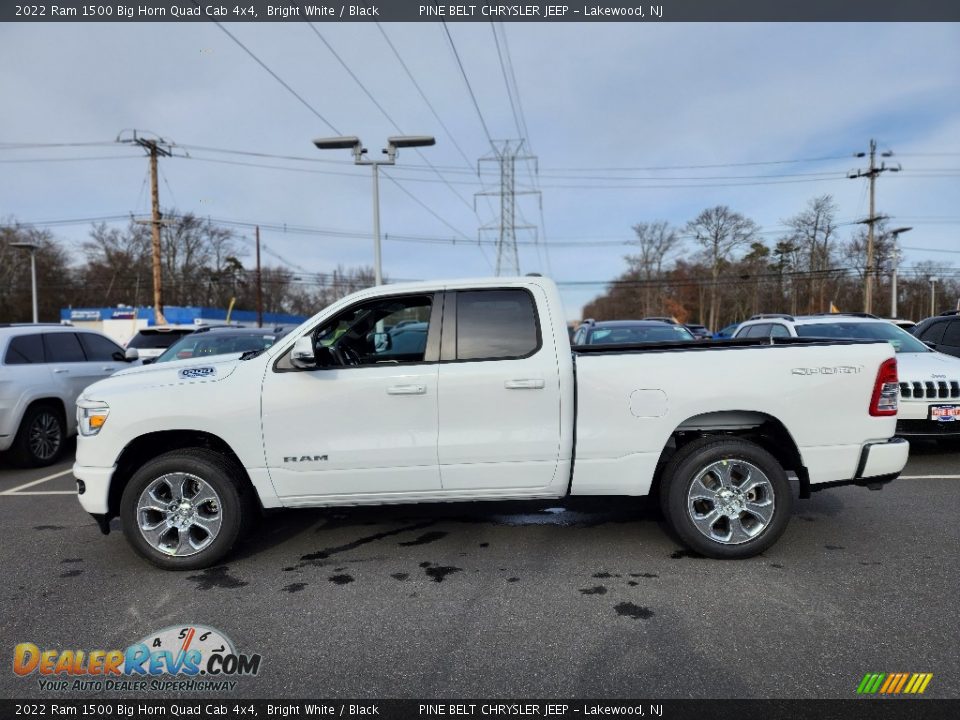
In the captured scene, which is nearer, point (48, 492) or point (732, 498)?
point (732, 498)

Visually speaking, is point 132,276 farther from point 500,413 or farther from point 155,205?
point 500,413

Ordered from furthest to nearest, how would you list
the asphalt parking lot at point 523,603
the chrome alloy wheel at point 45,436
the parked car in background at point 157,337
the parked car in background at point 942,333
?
1. the parked car in background at point 157,337
2. the parked car in background at point 942,333
3. the chrome alloy wheel at point 45,436
4. the asphalt parking lot at point 523,603

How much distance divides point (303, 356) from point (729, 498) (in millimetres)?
3094

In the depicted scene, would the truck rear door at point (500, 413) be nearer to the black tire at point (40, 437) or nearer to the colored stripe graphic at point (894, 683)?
the colored stripe graphic at point (894, 683)

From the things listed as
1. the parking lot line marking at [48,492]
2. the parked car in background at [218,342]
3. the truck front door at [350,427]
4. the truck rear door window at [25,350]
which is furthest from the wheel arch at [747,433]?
the truck rear door window at [25,350]

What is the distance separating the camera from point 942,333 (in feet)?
32.7

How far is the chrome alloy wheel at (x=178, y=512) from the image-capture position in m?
4.08

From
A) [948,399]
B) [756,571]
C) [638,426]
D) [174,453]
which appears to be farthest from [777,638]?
[948,399]

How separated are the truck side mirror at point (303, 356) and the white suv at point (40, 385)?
5.58 metres

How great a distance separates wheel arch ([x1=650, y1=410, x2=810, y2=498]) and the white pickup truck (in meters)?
0.02

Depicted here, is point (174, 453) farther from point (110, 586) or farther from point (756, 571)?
point (756, 571)

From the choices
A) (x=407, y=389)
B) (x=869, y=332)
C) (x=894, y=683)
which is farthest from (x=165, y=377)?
(x=869, y=332)
